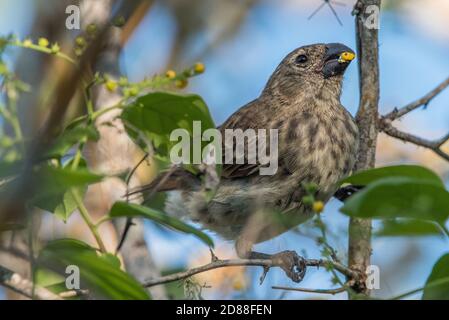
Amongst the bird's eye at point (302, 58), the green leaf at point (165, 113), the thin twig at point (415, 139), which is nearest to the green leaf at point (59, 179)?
the green leaf at point (165, 113)

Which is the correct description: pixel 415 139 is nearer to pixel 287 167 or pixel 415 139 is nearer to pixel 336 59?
pixel 287 167

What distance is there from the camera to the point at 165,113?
1.80 metres

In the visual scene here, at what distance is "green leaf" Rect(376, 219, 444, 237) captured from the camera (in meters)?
1.55

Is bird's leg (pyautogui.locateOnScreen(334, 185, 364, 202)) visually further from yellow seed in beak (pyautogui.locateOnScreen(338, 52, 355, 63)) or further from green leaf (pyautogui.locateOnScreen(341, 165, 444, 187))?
green leaf (pyautogui.locateOnScreen(341, 165, 444, 187))

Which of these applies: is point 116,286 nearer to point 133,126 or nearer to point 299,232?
point 133,126

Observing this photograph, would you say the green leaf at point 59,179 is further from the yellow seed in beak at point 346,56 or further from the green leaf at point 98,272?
the yellow seed in beak at point 346,56

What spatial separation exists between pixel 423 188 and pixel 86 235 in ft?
10.2

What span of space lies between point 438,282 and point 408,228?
13 cm

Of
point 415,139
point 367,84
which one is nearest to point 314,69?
point 367,84

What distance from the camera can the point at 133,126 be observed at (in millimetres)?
1882

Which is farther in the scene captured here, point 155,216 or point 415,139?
point 415,139

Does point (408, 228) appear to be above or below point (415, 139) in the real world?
below
